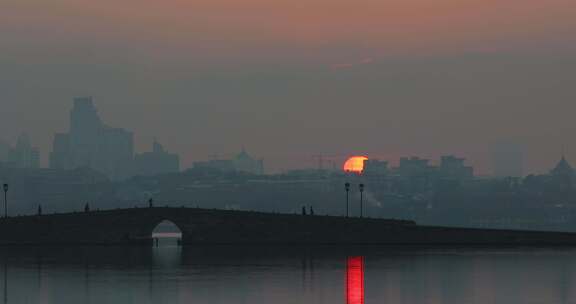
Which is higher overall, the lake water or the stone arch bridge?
the stone arch bridge

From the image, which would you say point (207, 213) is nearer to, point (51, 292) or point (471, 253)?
point (471, 253)

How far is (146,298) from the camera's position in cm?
5238

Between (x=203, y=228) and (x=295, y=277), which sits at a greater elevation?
(x=203, y=228)

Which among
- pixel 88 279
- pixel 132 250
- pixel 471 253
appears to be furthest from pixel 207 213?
pixel 88 279

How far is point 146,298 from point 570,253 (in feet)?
137

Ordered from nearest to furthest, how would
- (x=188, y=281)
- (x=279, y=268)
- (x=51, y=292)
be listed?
(x=51, y=292), (x=188, y=281), (x=279, y=268)

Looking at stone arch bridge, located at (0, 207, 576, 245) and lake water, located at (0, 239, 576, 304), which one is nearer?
lake water, located at (0, 239, 576, 304)

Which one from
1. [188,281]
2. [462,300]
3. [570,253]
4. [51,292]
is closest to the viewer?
[462,300]

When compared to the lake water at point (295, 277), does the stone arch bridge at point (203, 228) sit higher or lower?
higher

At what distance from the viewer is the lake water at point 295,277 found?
5275 centimetres

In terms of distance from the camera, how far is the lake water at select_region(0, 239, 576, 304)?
52.8 meters

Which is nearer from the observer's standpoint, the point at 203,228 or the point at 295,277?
the point at 295,277

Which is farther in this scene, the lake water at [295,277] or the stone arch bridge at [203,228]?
the stone arch bridge at [203,228]

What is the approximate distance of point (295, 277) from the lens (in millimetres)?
62781
